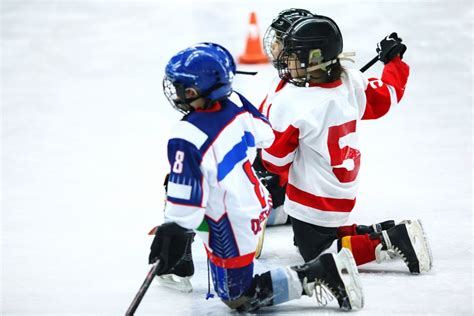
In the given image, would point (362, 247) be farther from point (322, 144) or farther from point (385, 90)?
point (385, 90)

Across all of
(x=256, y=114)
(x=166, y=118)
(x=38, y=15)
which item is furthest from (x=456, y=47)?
(x=256, y=114)

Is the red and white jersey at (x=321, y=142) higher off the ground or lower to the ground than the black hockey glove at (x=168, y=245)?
higher

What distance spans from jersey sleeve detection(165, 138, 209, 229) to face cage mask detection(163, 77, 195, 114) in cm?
20

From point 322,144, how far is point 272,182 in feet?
2.22

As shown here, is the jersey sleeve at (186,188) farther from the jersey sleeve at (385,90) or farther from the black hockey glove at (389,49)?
the black hockey glove at (389,49)

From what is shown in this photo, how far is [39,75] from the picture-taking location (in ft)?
24.2

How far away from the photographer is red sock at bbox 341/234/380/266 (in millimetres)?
4066

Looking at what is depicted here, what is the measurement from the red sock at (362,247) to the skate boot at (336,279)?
15.4 inches

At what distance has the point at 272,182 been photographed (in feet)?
15.2

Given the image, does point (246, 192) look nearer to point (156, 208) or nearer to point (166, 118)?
point (156, 208)

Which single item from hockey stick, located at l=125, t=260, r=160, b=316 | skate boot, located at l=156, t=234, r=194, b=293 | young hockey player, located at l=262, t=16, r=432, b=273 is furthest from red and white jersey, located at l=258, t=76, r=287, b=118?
A: hockey stick, located at l=125, t=260, r=160, b=316

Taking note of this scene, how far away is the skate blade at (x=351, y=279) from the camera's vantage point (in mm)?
3627

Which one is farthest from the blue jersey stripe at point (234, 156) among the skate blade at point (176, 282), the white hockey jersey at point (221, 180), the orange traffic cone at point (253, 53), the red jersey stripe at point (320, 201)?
the orange traffic cone at point (253, 53)

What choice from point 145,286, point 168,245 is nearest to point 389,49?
point 168,245
